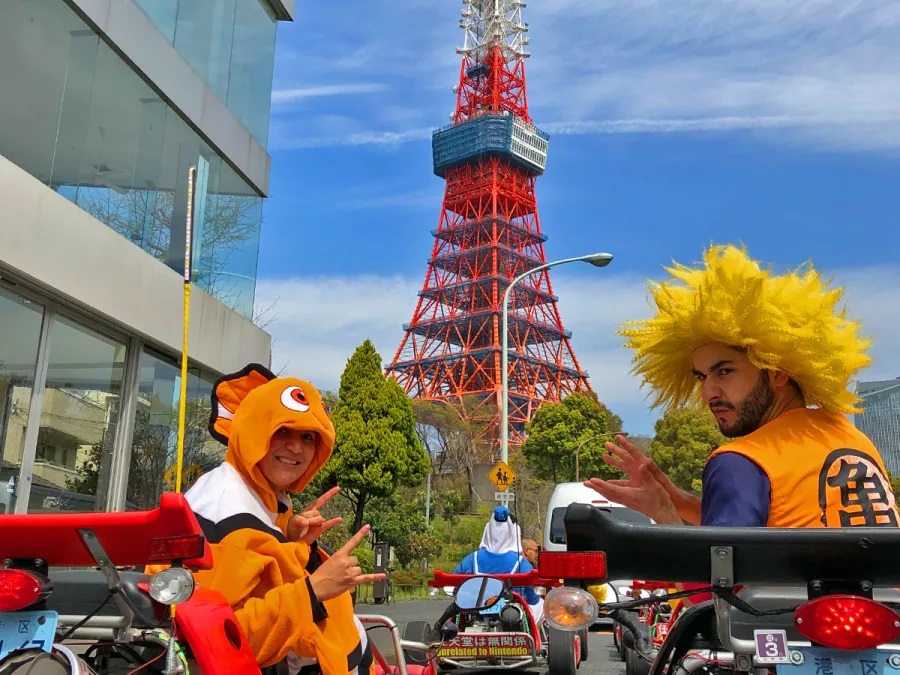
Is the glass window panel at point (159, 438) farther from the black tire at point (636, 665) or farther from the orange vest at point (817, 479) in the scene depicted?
the orange vest at point (817, 479)

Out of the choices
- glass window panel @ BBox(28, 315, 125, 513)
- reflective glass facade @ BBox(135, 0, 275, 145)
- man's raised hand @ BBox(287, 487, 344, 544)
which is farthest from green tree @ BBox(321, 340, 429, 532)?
man's raised hand @ BBox(287, 487, 344, 544)

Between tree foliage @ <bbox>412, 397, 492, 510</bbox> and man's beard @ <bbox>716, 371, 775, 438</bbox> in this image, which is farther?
tree foliage @ <bbox>412, 397, 492, 510</bbox>

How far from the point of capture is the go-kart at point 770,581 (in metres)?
1.53

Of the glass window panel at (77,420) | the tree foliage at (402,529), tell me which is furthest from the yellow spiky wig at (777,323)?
the tree foliage at (402,529)

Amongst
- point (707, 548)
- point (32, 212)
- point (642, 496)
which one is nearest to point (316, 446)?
point (642, 496)

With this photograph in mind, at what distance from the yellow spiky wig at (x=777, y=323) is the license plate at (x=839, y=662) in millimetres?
1054

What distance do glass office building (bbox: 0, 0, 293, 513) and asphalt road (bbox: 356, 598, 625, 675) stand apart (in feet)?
12.1

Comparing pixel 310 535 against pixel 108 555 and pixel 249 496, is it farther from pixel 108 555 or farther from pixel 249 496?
pixel 108 555

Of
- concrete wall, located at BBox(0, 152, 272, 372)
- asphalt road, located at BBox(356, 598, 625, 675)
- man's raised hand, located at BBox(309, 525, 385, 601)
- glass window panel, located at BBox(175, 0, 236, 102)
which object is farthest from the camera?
glass window panel, located at BBox(175, 0, 236, 102)

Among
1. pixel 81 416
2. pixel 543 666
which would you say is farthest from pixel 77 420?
pixel 543 666

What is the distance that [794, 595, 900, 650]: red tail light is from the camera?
4.96 feet

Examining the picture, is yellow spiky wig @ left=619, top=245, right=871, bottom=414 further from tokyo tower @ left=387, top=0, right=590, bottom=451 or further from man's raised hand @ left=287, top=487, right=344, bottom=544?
tokyo tower @ left=387, top=0, right=590, bottom=451

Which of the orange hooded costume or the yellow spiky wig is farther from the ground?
the yellow spiky wig

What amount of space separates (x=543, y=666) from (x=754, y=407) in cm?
633
